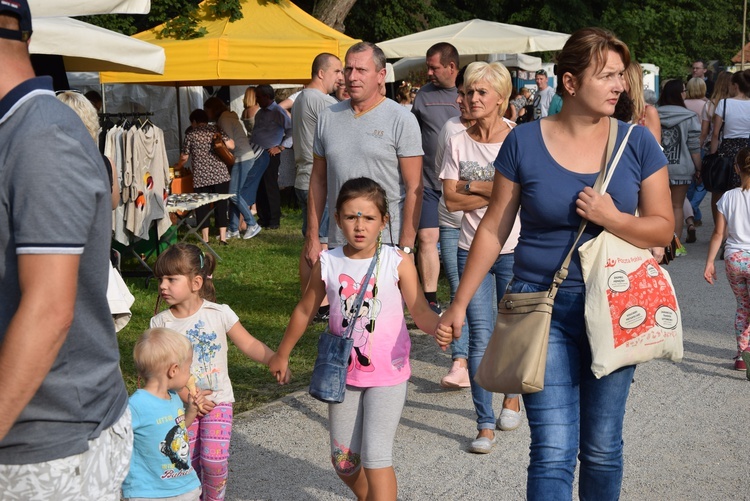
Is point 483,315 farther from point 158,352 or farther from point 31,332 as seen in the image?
point 31,332

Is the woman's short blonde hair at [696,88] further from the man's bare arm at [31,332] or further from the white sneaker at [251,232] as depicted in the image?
the man's bare arm at [31,332]

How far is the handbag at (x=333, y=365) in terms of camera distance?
13.5ft

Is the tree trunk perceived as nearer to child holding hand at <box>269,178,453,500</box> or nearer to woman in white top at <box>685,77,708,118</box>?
woman in white top at <box>685,77,708,118</box>

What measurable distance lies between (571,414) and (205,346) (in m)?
1.57

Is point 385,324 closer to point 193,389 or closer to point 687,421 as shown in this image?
point 193,389

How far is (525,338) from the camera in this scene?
3.63 metres

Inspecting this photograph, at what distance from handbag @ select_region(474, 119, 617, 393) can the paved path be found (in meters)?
1.43

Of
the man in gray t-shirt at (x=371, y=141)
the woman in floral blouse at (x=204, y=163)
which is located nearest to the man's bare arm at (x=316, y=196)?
the man in gray t-shirt at (x=371, y=141)

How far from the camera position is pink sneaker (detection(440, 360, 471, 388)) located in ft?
22.1

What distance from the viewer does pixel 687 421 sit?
6.15m

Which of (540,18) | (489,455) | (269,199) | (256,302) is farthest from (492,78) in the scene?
(540,18)

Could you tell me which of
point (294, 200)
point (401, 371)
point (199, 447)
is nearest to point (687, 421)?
point (401, 371)

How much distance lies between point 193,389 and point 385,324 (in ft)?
2.62

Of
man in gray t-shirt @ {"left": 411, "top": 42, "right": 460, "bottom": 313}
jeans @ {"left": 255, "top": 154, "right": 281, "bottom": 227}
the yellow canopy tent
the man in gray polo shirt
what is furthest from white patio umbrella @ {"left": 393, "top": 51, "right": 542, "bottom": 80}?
the man in gray polo shirt
